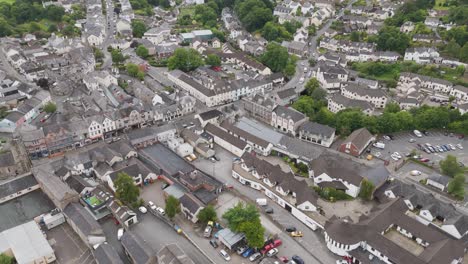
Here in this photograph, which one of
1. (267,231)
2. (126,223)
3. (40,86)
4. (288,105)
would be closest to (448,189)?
(267,231)

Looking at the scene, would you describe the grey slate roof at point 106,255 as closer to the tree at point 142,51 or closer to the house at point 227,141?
the house at point 227,141

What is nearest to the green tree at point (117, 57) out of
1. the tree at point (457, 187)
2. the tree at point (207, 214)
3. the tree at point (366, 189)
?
the tree at point (207, 214)

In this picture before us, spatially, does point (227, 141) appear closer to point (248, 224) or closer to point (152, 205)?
point (152, 205)

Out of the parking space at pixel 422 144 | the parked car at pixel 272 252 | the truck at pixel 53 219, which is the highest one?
the parking space at pixel 422 144

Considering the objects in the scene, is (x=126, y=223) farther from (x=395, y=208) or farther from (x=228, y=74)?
(x=228, y=74)

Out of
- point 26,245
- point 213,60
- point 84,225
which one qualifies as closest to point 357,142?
point 84,225

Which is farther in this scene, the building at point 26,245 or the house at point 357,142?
the house at point 357,142

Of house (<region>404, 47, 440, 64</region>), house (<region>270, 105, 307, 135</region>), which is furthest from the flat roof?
house (<region>404, 47, 440, 64</region>)
